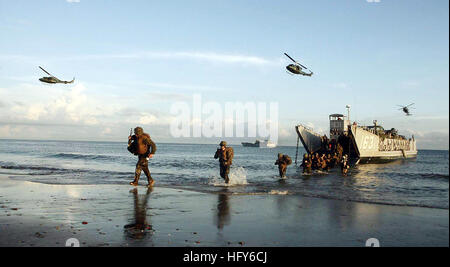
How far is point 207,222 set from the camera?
24.9 ft

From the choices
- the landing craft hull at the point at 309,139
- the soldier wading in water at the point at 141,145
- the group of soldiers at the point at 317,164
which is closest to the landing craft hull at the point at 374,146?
the landing craft hull at the point at 309,139

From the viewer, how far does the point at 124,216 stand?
8.05m

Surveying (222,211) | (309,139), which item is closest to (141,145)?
(222,211)

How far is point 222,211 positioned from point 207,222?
1.50 meters

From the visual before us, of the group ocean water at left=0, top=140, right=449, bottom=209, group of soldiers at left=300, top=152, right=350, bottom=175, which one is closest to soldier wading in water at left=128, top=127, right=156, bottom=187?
ocean water at left=0, top=140, right=449, bottom=209

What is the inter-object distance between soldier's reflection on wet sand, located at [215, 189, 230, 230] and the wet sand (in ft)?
0.07

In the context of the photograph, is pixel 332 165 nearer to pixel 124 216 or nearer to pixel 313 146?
pixel 313 146

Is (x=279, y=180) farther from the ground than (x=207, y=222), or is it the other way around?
(x=207, y=222)

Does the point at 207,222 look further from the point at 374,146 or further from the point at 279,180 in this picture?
the point at 374,146

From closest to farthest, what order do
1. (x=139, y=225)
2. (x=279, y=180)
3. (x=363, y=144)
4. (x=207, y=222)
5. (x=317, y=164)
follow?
(x=139, y=225) < (x=207, y=222) < (x=279, y=180) < (x=317, y=164) < (x=363, y=144)

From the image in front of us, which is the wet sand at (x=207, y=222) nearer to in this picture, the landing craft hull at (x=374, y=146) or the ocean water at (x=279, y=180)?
the ocean water at (x=279, y=180)
